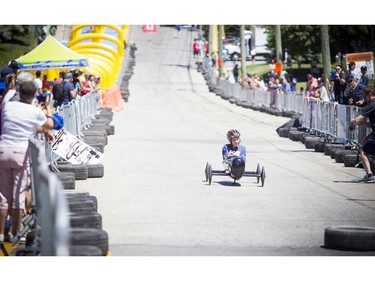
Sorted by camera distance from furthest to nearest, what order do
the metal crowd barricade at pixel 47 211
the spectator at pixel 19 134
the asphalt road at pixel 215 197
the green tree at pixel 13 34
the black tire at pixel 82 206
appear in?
the green tree at pixel 13 34, the black tire at pixel 82 206, the asphalt road at pixel 215 197, the spectator at pixel 19 134, the metal crowd barricade at pixel 47 211

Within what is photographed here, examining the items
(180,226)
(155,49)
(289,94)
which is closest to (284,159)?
(180,226)

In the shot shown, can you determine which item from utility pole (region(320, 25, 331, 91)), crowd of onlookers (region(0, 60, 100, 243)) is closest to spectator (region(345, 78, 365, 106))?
utility pole (region(320, 25, 331, 91))

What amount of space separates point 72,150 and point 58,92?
6534 millimetres

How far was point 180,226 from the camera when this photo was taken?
1279cm

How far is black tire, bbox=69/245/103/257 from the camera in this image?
9.36 meters

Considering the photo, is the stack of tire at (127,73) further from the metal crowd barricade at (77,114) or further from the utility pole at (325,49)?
the utility pole at (325,49)

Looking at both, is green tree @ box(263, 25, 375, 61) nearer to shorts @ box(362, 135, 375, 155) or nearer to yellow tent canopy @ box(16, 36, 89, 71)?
yellow tent canopy @ box(16, 36, 89, 71)

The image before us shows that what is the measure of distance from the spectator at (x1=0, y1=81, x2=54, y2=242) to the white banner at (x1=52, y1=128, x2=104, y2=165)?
6.74m

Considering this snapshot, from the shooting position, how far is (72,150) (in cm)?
1827

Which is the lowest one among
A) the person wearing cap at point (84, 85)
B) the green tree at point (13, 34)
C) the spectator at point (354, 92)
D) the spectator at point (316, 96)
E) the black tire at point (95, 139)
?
the black tire at point (95, 139)

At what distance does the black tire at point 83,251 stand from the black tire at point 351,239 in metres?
2.70

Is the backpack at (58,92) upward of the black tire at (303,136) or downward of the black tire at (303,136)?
upward

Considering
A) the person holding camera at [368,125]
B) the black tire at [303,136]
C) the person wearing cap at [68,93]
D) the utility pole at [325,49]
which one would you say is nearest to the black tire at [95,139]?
the person wearing cap at [68,93]

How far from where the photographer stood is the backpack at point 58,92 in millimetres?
24578
